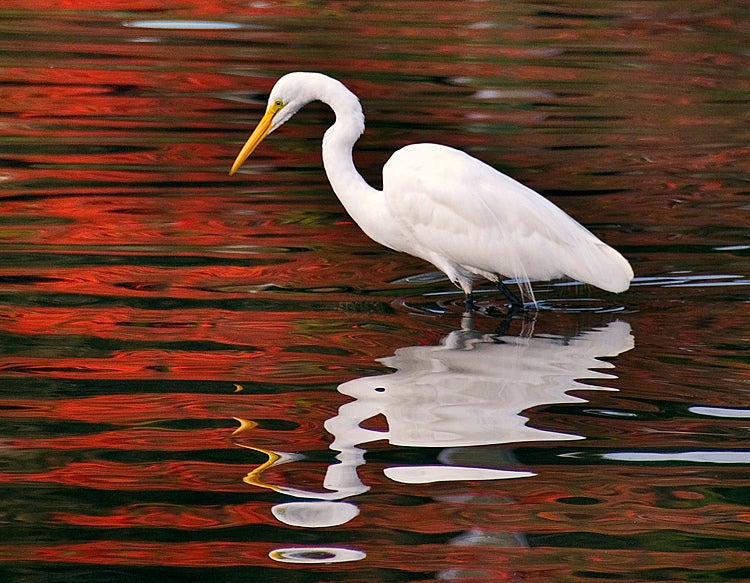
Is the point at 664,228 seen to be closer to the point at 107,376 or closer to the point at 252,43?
the point at 107,376

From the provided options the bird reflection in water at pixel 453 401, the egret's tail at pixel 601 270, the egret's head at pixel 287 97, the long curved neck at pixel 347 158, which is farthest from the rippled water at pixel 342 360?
the egret's head at pixel 287 97

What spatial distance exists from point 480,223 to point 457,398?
1.29m

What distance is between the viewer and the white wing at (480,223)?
6094 millimetres

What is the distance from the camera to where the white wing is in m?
6.09

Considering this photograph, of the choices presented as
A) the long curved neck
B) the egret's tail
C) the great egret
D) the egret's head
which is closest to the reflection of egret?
the egret's tail

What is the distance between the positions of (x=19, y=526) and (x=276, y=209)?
411cm

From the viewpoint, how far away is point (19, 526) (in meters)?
3.95

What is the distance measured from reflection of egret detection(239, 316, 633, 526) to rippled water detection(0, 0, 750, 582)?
0.05 ft

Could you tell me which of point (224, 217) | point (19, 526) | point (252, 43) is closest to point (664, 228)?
point (224, 217)

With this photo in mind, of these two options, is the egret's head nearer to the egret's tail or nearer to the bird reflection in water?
the bird reflection in water

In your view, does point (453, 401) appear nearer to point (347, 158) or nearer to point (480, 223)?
point (480, 223)

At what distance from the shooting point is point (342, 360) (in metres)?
5.45

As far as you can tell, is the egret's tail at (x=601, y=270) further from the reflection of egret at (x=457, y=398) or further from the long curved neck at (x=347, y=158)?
the long curved neck at (x=347, y=158)

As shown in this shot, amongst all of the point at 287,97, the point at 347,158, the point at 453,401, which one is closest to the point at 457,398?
the point at 453,401
